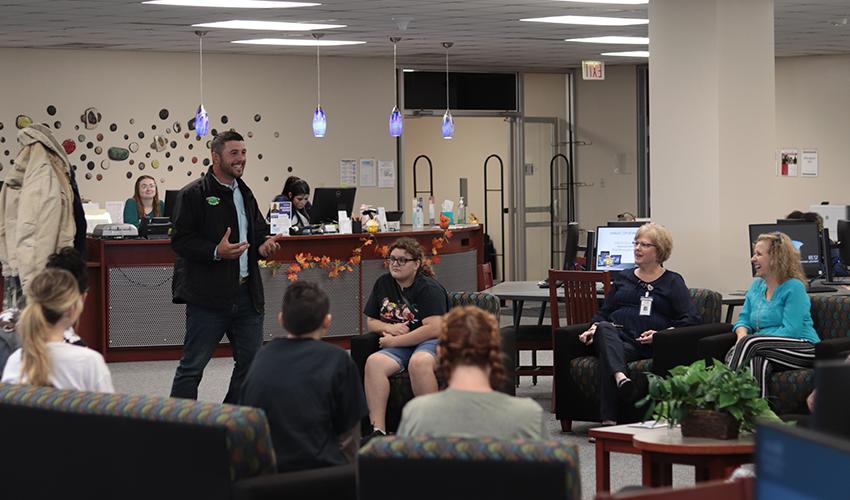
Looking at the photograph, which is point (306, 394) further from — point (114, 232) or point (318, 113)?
point (318, 113)

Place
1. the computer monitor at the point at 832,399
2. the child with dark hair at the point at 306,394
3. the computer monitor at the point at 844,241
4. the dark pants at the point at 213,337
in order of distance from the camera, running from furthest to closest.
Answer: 1. the computer monitor at the point at 844,241
2. the dark pants at the point at 213,337
3. the child with dark hair at the point at 306,394
4. the computer monitor at the point at 832,399

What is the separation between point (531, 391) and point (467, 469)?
6.10 metres

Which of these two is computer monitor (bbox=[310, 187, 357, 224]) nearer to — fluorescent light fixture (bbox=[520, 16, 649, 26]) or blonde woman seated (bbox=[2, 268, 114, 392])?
fluorescent light fixture (bbox=[520, 16, 649, 26])

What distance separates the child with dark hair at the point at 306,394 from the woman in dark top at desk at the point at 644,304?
3.40 m

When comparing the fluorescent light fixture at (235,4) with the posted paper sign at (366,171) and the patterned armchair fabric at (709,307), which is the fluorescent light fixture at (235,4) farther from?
the posted paper sign at (366,171)

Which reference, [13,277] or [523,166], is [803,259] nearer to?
[13,277]

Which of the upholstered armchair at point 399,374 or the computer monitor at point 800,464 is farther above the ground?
the computer monitor at point 800,464

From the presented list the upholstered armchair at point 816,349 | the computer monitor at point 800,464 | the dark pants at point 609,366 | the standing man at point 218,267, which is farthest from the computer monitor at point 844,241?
the computer monitor at point 800,464

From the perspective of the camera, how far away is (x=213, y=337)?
22.8ft

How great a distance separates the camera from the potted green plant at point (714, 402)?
5230 mm

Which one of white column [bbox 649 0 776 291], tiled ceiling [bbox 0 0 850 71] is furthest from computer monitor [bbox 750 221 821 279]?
tiled ceiling [bbox 0 0 850 71]

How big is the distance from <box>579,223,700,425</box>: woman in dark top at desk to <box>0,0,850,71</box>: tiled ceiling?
12.7 ft

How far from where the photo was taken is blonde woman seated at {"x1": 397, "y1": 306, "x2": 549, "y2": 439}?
3.71m

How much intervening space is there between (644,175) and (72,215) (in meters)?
12.0
